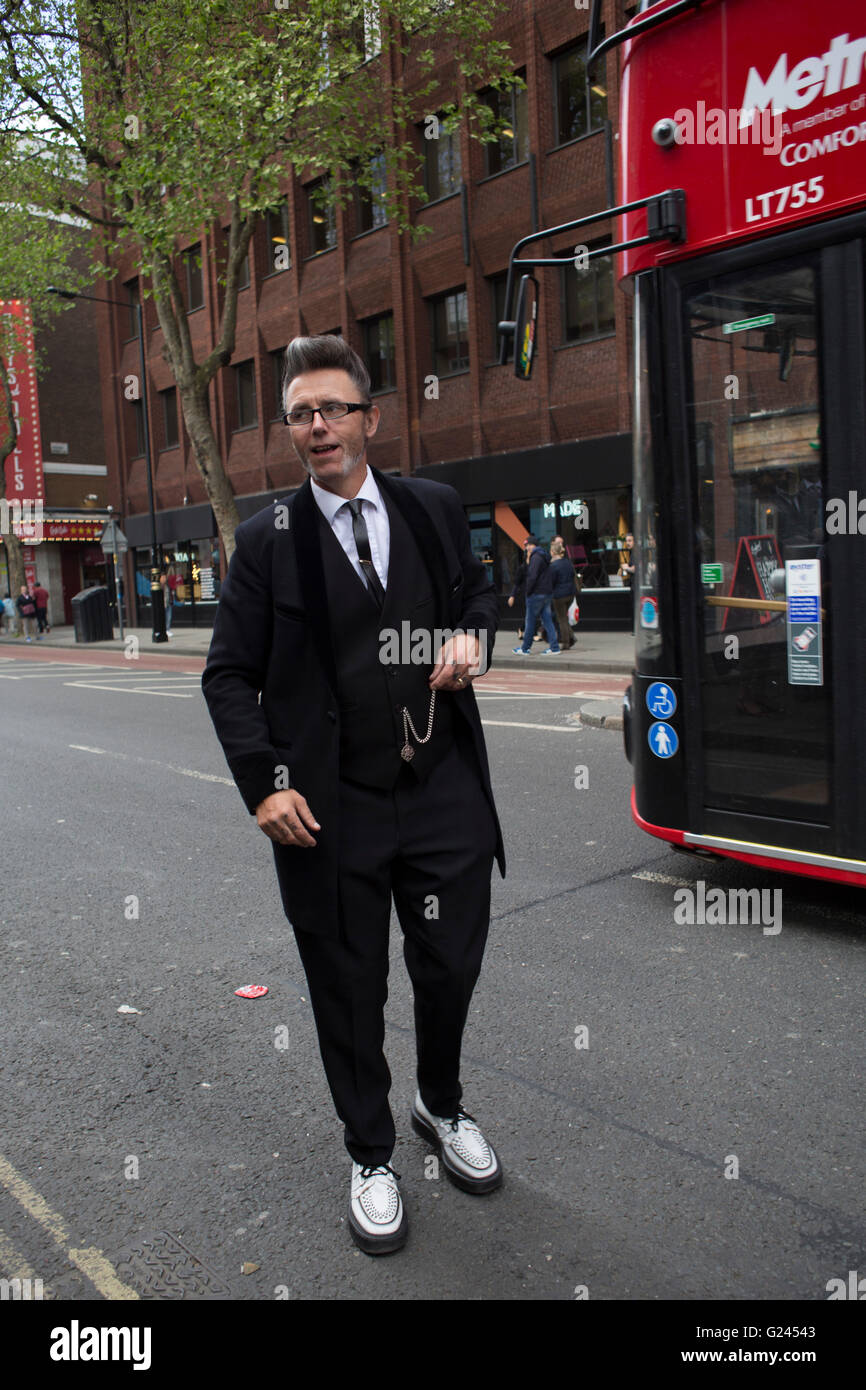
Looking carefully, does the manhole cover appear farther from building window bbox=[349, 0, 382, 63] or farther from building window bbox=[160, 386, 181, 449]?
building window bbox=[160, 386, 181, 449]

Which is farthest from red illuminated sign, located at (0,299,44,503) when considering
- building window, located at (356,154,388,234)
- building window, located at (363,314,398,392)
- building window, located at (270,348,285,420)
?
building window, located at (363,314,398,392)

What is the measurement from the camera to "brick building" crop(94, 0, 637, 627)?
789 inches

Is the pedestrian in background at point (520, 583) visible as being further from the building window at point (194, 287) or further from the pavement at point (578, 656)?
the building window at point (194, 287)

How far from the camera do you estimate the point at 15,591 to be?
34812 mm

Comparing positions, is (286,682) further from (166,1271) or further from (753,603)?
(753,603)

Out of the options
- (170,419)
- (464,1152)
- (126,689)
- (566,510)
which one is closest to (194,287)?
(170,419)

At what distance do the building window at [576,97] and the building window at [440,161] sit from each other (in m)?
2.62

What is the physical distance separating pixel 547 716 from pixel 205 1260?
899cm

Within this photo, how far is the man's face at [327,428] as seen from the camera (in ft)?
8.16

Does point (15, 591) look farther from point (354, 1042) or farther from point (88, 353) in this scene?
point (354, 1042)

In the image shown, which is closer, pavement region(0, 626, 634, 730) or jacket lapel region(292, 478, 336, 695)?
jacket lapel region(292, 478, 336, 695)

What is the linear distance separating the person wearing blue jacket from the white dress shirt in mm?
14031

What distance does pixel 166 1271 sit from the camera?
8.02ft

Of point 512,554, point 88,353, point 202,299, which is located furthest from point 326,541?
point 88,353
